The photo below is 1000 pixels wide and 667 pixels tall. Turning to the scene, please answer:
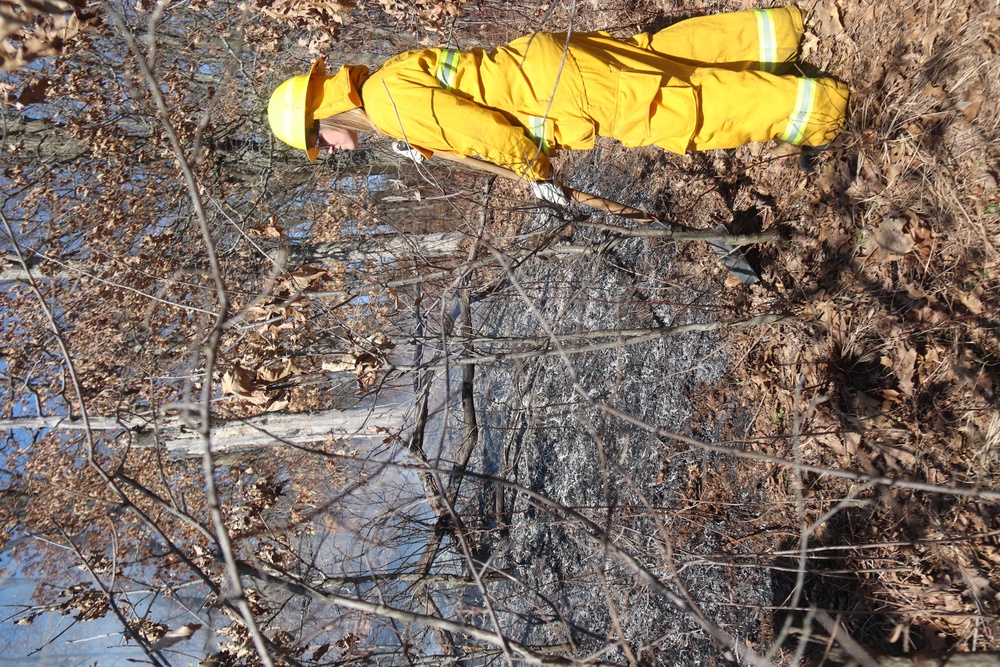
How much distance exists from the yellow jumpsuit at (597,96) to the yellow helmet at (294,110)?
302mm

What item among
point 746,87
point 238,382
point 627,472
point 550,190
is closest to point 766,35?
point 746,87

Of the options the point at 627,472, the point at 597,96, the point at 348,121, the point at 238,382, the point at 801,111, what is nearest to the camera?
the point at 597,96

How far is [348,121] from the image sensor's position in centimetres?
308

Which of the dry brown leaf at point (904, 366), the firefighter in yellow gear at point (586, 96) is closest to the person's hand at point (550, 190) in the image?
the firefighter in yellow gear at point (586, 96)

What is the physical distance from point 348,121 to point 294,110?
0.95 ft

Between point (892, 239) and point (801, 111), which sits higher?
point (801, 111)

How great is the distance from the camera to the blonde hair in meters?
3.02

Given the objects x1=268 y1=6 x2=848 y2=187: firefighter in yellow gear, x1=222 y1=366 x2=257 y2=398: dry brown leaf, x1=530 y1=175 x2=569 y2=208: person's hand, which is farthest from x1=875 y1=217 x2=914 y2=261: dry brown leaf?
x1=222 y1=366 x2=257 y2=398: dry brown leaf

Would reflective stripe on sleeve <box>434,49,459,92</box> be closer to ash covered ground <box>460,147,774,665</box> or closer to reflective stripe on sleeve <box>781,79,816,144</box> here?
ash covered ground <box>460,147,774,665</box>

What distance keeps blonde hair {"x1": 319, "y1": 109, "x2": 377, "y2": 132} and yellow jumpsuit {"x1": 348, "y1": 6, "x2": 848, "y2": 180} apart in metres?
0.10

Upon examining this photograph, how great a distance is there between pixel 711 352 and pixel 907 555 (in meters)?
1.57

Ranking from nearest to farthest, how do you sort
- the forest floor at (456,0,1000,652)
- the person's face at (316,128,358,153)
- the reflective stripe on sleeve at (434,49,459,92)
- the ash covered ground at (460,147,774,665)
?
the forest floor at (456,0,1000,652)
the reflective stripe on sleeve at (434,49,459,92)
the person's face at (316,128,358,153)
the ash covered ground at (460,147,774,665)

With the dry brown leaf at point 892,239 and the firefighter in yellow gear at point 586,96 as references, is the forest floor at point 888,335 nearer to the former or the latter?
the dry brown leaf at point 892,239

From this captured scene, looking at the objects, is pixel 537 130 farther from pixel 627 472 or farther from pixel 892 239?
pixel 627 472
